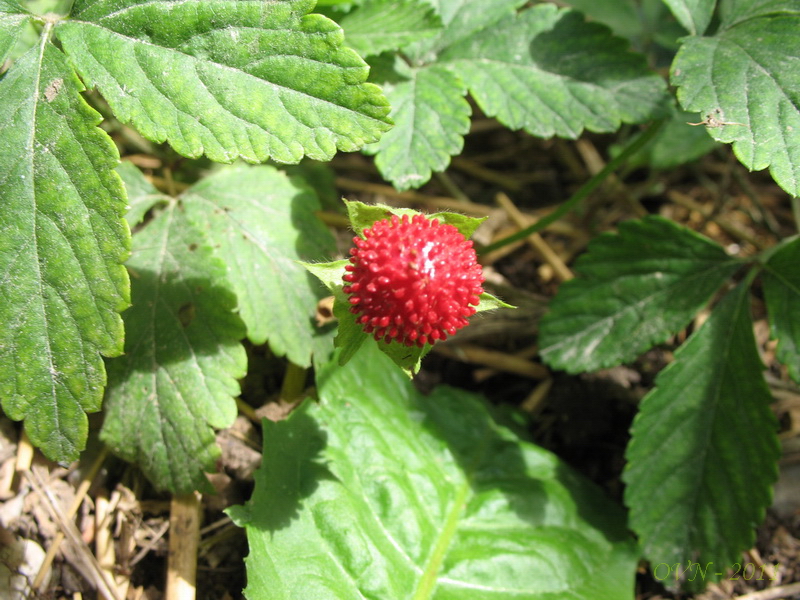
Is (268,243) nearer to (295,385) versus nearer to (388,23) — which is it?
(295,385)

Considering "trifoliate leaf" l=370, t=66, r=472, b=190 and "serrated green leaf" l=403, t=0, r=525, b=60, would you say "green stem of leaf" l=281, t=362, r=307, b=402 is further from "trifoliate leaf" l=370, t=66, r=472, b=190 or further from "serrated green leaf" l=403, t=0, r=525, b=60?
"serrated green leaf" l=403, t=0, r=525, b=60

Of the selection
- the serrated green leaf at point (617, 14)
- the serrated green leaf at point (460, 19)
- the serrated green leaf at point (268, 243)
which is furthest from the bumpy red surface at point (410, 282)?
the serrated green leaf at point (617, 14)

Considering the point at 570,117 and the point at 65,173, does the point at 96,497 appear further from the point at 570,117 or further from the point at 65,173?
the point at 570,117

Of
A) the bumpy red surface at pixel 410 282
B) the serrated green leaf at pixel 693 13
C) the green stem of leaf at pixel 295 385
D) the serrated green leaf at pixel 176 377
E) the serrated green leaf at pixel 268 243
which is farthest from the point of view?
the green stem of leaf at pixel 295 385

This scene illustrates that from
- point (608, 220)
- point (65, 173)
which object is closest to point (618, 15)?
point (608, 220)

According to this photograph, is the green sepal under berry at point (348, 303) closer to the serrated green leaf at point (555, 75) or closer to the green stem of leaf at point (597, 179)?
the serrated green leaf at point (555, 75)
